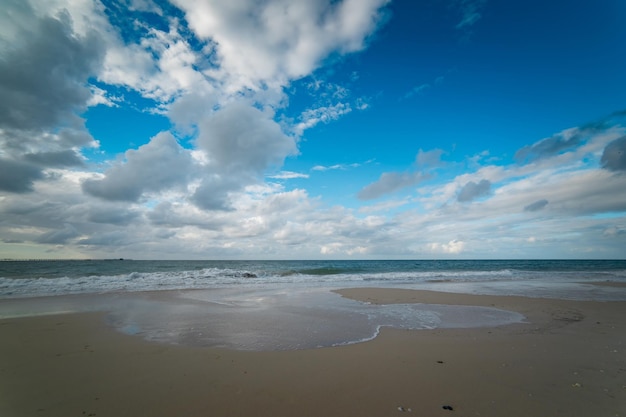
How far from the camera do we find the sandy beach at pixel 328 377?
3.96m

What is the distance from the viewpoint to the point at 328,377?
486cm

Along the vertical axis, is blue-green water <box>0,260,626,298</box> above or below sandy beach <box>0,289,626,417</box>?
above

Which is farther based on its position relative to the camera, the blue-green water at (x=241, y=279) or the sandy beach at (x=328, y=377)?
the blue-green water at (x=241, y=279)

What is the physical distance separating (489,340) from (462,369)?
2.57m

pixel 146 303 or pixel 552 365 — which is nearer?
pixel 552 365

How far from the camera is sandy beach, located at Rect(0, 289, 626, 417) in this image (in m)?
3.96

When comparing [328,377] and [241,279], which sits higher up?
[241,279]

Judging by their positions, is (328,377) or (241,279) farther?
(241,279)

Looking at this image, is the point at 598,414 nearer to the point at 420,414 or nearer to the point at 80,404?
the point at 420,414

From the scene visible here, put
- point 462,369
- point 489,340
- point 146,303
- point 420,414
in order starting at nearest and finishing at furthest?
point 420,414
point 462,369
point 489,340
point 146,303

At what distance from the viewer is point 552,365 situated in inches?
214

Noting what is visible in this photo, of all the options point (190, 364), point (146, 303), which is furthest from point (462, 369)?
point (146, 303)

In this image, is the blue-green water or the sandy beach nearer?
the sandy beach

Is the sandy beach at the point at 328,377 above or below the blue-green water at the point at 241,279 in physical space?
below
